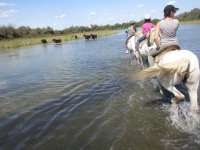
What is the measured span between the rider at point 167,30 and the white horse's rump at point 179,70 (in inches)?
12.6

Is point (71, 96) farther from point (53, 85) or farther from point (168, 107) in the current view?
point (168, 107)

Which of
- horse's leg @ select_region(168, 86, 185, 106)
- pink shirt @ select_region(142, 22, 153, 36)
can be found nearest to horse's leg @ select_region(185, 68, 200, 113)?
horse's leg @ select_region(168, 86, 185, 106)

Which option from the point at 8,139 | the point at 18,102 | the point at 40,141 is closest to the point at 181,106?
the point at 40,141

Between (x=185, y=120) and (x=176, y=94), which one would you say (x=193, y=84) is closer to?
(x=176, y=94)

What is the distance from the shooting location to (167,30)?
6453 mm

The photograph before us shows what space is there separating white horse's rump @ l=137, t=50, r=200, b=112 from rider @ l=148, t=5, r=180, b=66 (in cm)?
32

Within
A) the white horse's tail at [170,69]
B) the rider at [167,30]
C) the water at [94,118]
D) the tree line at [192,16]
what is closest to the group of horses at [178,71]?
the white horse's tail at [170,69]

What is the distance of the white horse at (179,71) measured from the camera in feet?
18.7

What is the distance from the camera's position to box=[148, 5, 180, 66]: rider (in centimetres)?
641

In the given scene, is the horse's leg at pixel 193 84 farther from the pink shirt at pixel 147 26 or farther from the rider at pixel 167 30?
the pink shirt at pixel 147 26

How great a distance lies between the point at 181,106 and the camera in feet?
22.3

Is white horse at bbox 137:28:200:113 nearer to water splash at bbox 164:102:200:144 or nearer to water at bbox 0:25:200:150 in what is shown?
water splash at bbox 164:102:200:144

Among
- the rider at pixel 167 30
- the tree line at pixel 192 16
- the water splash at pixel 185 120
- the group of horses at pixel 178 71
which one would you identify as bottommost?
the water splash at pixel 185 120

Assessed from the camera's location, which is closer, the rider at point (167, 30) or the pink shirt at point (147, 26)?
the rider at point (167, 30)
